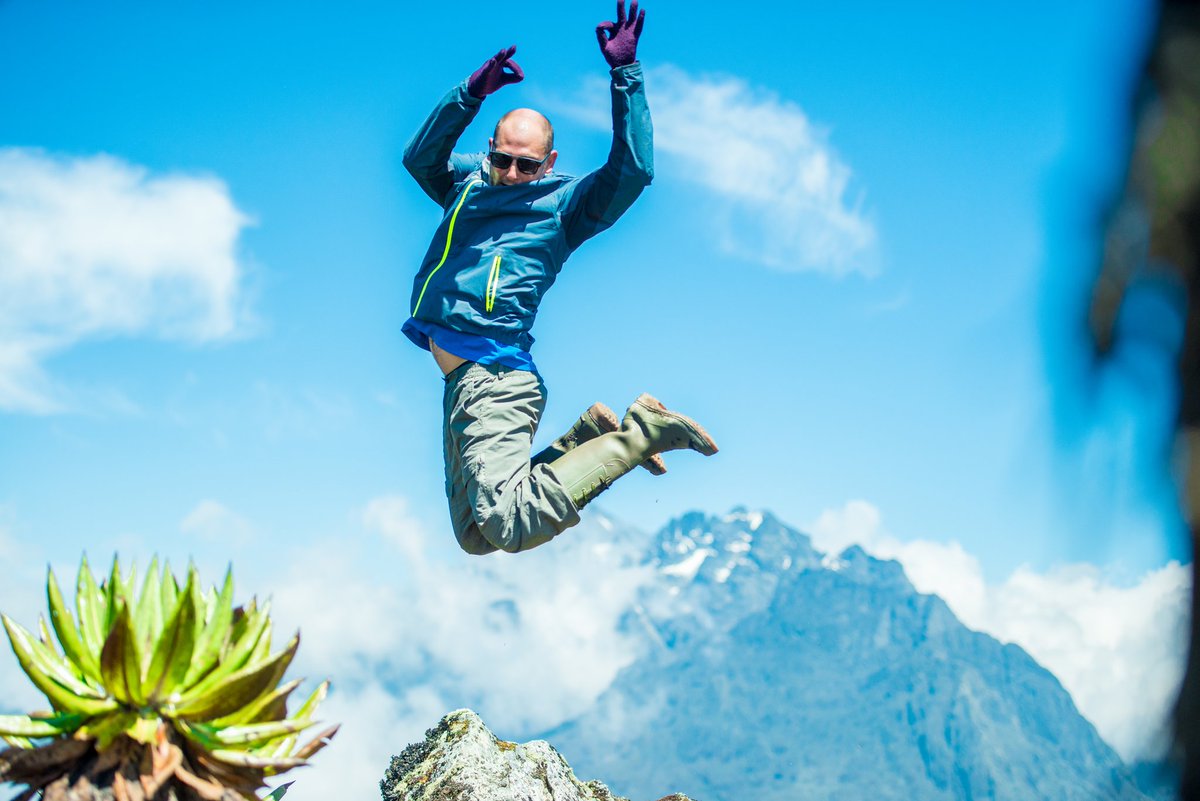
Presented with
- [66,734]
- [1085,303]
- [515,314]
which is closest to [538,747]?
[515,314]

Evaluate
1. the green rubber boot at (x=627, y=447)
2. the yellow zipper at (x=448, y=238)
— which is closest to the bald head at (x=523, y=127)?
the yellow zipper at (x=448, y=238)

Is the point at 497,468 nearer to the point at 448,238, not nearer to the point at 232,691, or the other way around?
the point at 448,238

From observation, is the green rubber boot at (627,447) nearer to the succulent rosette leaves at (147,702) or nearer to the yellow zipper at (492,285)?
the yellow zipper at (492,285)

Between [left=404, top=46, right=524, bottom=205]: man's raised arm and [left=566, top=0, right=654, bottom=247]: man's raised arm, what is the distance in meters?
0.66

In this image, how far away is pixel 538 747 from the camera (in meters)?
7.15

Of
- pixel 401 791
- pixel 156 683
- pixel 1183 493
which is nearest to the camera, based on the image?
pixel 1183 493

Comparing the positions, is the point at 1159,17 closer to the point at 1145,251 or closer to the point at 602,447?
the point at 1145,251

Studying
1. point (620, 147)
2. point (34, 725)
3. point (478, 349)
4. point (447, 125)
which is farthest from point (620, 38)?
point (34, 725)

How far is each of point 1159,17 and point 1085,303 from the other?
0.50m

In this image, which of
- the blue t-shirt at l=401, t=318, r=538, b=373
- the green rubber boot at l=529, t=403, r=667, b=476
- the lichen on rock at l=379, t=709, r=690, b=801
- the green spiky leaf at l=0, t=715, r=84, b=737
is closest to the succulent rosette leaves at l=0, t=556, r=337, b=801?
the green spiky leaf at l=0, t=715, r=84, b=737

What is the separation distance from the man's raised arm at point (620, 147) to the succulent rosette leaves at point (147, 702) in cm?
356

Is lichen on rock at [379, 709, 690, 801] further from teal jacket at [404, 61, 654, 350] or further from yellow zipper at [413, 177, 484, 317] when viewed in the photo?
yellow zipper at [413, 177, 484, 317]

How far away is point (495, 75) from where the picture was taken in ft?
24.0

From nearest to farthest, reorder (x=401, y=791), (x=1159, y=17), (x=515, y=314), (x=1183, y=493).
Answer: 1. (x=1183, y=493)
2. (x=1159, y=17)
3. (x=401, y=791)
4. (x=515, y=314)
